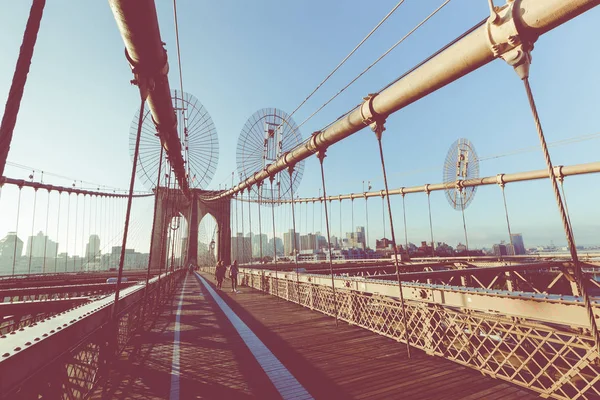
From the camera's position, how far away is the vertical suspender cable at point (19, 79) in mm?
2295

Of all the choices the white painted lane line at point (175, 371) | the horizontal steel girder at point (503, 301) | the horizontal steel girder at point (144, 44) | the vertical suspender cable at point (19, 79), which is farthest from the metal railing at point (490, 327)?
the horizontal steel girder at point (144, 44)

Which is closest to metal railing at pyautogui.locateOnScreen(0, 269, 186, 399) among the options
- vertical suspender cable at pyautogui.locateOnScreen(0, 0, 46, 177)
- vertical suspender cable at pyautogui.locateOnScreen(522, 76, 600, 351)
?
vertical suspender cable at pyautogui.locateOnScreen(0, 0, 46, 177)

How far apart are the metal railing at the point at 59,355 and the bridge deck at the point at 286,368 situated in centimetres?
59

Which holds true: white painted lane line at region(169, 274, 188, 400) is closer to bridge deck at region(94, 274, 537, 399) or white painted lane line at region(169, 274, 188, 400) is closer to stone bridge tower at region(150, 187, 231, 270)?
bridge deck at region(94, 274, 537, 399)

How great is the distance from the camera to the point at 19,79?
243 centimetres

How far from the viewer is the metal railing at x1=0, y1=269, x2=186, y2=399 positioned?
2.20 meters

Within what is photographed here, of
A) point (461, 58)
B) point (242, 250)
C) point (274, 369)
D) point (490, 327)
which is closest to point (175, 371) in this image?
point (274, 369)

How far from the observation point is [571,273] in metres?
15.2

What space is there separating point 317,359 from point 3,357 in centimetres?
539

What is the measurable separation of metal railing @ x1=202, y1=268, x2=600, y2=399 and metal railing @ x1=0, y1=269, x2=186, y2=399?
6038 mm

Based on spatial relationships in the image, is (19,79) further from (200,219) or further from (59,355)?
(200,219)

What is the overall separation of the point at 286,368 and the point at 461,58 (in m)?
6.66

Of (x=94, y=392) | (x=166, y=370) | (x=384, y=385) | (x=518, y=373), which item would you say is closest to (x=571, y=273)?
(x=518, y=373)

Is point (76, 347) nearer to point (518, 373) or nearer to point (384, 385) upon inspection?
→ point (384, 385)
